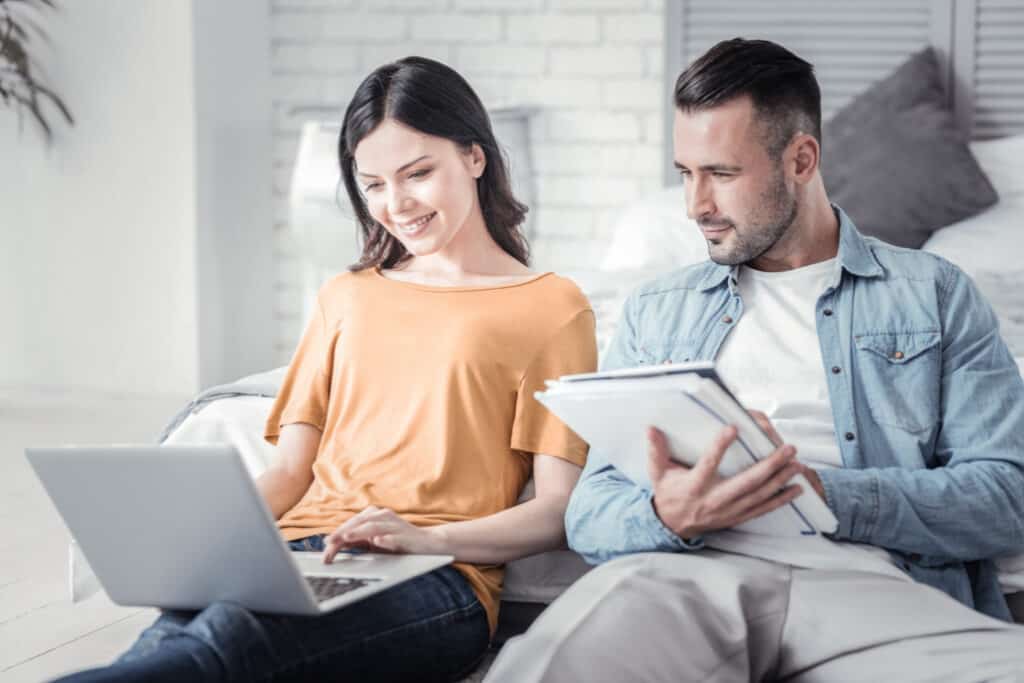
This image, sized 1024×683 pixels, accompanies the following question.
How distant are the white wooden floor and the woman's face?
31.2 inches

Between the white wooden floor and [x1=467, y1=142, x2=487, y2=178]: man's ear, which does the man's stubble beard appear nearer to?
[x1=467, y1=142, x2=487, y2=178]: man's ear

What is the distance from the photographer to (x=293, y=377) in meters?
1.80

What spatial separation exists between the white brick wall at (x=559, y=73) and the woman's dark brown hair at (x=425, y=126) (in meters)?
2.36

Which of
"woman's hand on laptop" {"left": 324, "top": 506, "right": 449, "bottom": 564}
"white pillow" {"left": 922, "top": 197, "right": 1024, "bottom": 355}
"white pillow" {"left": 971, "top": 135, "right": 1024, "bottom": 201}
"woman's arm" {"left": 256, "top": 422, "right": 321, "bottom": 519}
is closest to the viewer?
"woman's hand on laptop" {"left": 324, "top": 506, "right": 449, "bottom": 564}

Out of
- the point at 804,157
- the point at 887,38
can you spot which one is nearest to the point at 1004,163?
the point at 887,38

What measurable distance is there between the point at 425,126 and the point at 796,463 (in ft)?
2.27

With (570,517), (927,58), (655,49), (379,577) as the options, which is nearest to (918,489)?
(570,517)

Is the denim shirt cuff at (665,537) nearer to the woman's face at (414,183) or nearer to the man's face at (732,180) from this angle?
the man's face at (732,180)

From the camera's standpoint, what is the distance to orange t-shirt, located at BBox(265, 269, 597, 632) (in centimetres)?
164

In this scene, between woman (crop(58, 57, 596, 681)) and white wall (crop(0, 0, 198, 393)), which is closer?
woman (crop(58, 57, 596, 681))

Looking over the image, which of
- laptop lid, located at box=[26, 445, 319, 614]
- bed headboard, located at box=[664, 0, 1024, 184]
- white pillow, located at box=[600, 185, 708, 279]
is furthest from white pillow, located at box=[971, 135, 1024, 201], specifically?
laptop lid, located at box=[26, 445, 319, 614]

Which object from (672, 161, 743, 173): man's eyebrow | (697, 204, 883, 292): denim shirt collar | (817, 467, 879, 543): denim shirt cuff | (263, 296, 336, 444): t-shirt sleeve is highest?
(672, 161, 743, 173): man's eyebrow

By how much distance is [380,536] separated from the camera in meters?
1.48

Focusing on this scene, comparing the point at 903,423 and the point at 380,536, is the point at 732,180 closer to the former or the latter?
the point at 903,423
